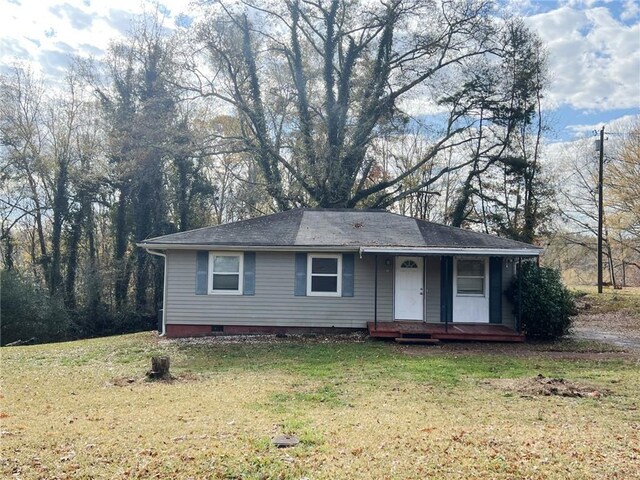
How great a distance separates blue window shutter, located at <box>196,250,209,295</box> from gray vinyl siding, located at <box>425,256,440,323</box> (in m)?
6.23

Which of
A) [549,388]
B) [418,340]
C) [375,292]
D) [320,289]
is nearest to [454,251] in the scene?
[375,292]

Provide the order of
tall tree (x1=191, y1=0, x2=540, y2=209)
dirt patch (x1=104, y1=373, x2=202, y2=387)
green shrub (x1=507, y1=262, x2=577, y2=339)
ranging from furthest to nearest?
tall tree (x1=191, y1=0, x2=540, y2=209), green shrub (x1=507, y1=262, x2=577, y2=339), dirt patch (x1=104, y1=373, x2=202, y2=387)

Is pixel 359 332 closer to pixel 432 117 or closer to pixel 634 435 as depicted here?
pixel 634 435

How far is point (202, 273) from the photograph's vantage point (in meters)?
13.2

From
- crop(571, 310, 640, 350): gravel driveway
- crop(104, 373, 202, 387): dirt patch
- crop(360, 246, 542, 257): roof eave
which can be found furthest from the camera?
crop(571, 310, 640, 350): gravel driveway

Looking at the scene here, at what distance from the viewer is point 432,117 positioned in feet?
76.3

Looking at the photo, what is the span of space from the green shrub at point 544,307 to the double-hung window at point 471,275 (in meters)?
1.07

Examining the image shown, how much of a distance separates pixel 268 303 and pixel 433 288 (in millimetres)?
4687

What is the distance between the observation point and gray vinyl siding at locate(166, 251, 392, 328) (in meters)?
13.2

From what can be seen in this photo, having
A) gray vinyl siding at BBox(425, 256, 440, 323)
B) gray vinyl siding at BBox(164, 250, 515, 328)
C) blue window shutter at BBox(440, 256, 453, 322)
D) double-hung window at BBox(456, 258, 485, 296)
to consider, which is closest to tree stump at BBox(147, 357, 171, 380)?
gray vinyl siding at BBox(164, 250, 515, 328)

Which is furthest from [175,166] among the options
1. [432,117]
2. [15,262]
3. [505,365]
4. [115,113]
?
[505,365]

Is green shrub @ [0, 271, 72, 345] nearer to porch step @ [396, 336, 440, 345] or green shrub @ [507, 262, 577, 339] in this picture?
porch step @ [396, 336, 440, 345]

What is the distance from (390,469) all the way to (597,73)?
21.9m

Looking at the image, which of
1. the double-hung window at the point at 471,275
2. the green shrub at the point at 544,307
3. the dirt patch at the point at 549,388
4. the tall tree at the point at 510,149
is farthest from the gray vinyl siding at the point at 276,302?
the tall tree at the point at 510,149
